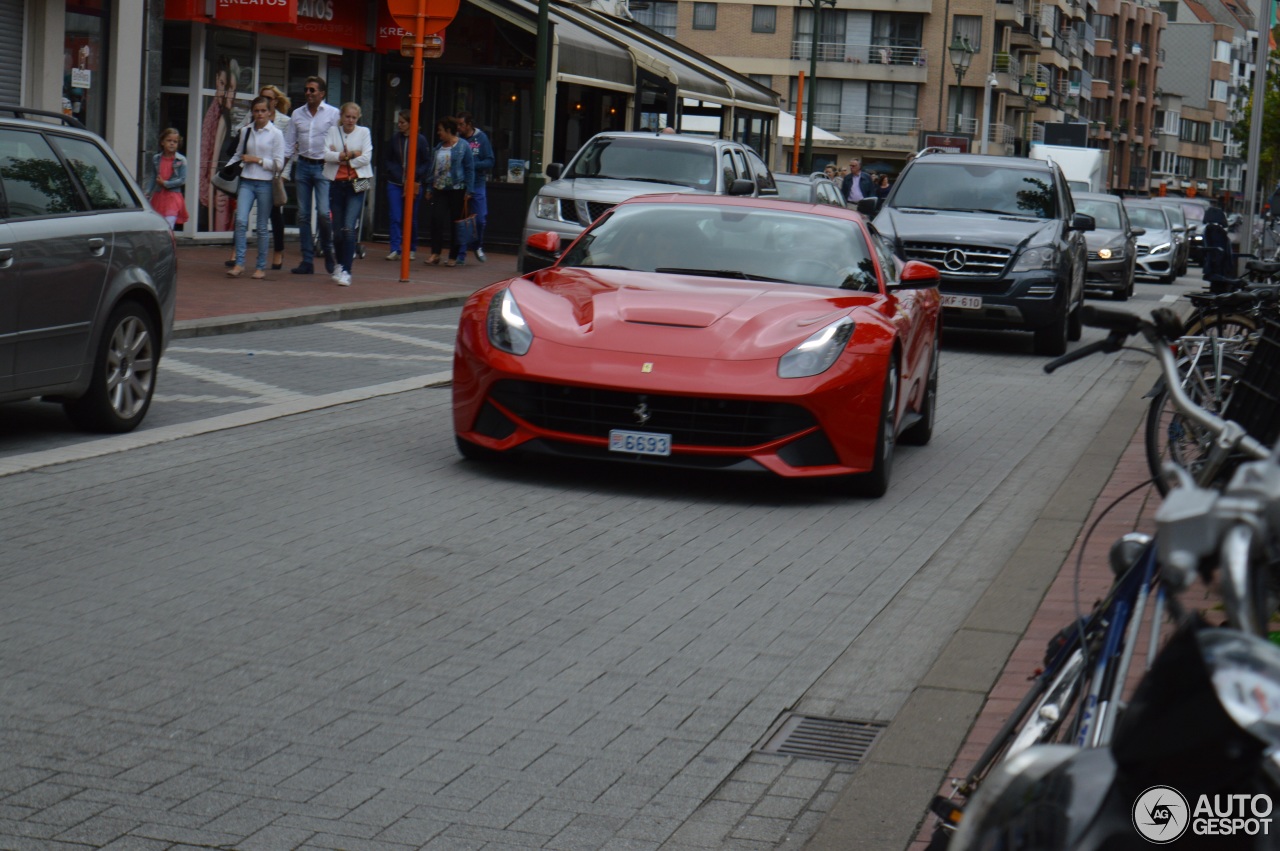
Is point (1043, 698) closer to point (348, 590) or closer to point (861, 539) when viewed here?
point (348, 590)

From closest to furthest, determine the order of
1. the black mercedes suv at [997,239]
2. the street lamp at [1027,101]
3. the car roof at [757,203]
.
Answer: the car roof at [757,203]
the black mercedes suv at [997,239]
the street lamp at [1027,101]

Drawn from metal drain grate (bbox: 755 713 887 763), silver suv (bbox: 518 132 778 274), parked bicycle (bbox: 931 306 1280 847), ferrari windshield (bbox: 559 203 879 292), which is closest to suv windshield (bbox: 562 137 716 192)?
silver suv (bbox: 518 132 778 274)

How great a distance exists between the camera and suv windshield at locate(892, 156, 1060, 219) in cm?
1895

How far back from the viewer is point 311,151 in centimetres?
1970

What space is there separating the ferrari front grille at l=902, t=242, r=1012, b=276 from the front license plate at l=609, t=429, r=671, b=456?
9.66 metres

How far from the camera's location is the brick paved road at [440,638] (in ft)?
14.0

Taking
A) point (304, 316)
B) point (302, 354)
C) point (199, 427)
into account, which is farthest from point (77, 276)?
point (304, 316)

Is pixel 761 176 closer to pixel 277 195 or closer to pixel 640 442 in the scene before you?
pixel 277 195

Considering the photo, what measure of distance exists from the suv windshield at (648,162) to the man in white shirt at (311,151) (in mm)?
3510

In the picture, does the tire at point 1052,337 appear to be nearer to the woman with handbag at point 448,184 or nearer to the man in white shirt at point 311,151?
the man in white shirt at point 311,151

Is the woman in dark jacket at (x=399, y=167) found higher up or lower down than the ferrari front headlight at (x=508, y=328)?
higher up

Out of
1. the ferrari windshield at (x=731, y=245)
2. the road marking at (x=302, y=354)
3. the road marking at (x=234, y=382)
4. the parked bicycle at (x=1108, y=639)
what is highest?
the ferrari windshield at (x=731, y=245)

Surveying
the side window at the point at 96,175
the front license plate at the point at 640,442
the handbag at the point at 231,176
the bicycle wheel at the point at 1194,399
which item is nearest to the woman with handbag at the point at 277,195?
the handbag at the point at 231,176

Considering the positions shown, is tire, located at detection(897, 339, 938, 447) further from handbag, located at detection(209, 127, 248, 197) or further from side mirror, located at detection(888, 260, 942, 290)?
handbag, located at detection(209, 127, 248, 197)
